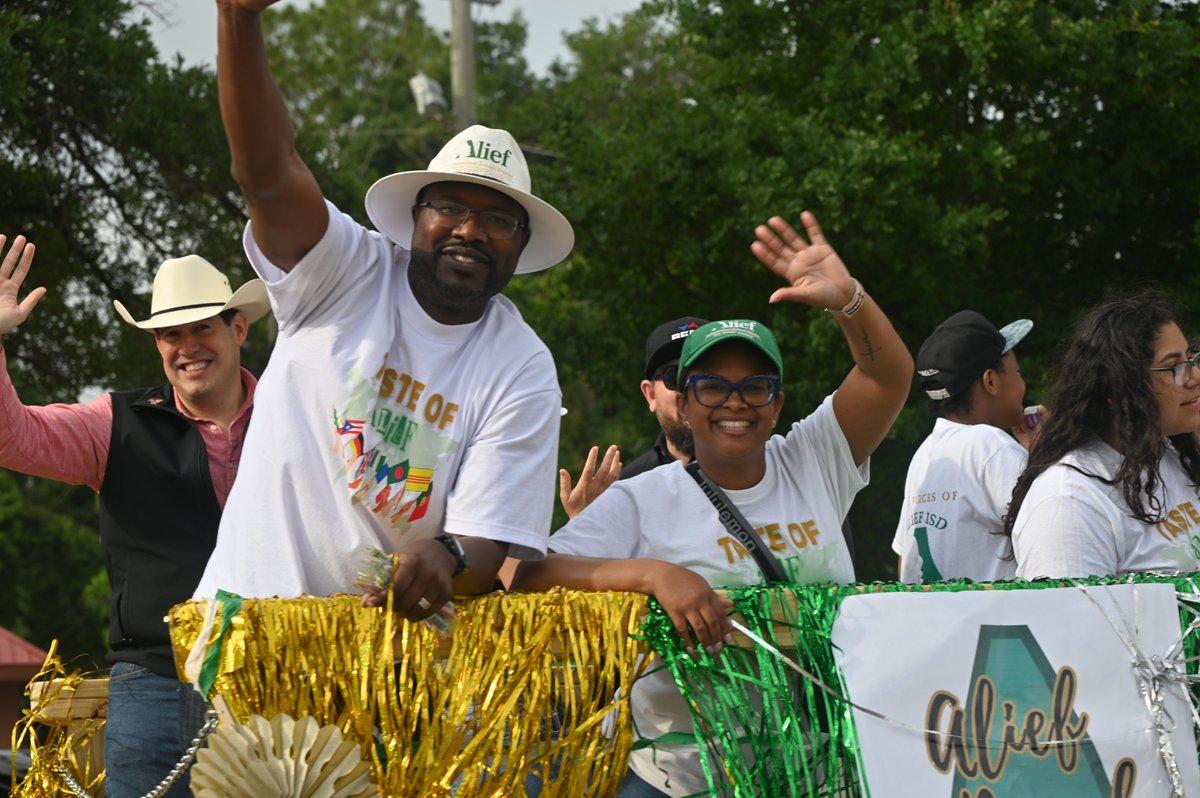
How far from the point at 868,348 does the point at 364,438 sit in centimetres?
126

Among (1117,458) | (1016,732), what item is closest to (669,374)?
(1117,458)

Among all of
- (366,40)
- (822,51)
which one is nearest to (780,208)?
(822,51)

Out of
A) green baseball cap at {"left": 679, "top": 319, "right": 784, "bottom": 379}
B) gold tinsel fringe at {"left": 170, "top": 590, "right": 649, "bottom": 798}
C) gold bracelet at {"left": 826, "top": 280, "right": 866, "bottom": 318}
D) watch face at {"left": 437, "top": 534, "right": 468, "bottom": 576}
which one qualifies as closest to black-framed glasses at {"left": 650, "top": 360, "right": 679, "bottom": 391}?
green baseball cap at {"left": 679, "top": 319, "right": 784, "bottom": 379}

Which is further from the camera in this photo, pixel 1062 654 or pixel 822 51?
pixel 822 51

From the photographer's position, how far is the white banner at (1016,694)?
2924mm

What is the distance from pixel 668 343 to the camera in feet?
15.6

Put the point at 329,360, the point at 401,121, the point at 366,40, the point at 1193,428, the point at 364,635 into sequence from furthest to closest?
1. the point at 366,40
2. the point at 401,121
3. the point at 1193,428
4. the point at 329,360
5. the point at 364,635

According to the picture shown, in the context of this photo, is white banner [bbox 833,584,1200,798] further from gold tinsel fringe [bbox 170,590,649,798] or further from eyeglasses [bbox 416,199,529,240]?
eyeglasses [bbox 416,199,529,240]

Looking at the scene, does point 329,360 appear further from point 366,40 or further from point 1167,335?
point 366,40

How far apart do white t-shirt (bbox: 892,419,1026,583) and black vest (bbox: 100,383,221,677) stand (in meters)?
2.13

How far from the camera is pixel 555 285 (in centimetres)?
1433

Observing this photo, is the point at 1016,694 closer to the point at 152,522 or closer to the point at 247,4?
the point at 247,4

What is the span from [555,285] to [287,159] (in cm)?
1152

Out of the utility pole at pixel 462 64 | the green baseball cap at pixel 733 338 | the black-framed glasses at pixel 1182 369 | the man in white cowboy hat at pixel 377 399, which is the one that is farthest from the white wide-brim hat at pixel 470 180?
the utility pole at pixel 462 64
